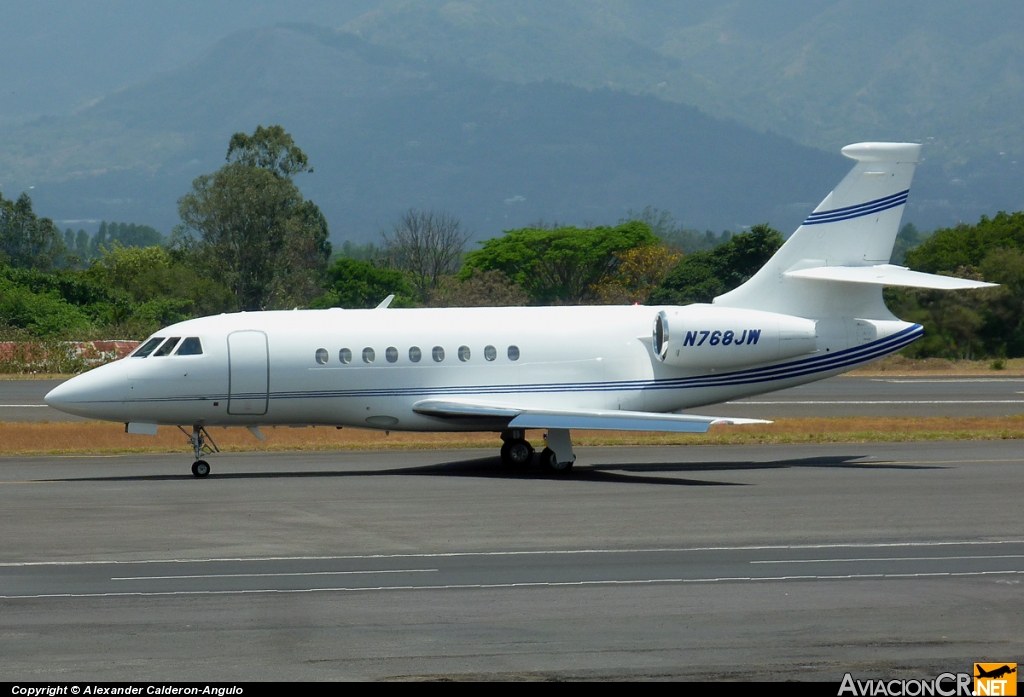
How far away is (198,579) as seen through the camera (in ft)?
45.0

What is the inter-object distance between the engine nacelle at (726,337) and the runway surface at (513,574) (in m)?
2.41

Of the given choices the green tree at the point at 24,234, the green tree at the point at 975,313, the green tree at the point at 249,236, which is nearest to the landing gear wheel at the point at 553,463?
the green tree at the point at 975,313

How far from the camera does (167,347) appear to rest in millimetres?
23578

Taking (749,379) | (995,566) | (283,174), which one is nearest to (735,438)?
(749,379)

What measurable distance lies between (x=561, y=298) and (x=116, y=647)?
75.0 metres

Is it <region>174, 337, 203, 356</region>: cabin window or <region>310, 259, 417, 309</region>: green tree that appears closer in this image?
<region>174, 337, 203, 356</region>: cabin window

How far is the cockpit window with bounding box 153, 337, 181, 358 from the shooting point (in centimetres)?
2350

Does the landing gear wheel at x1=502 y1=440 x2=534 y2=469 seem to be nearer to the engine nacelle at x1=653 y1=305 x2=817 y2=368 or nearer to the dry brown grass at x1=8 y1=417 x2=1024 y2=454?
the engine nacelle at x1=653 y1=305 x2=817 y2=368

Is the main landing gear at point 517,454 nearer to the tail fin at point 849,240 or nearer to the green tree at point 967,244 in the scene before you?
the tail fin at point 849,240

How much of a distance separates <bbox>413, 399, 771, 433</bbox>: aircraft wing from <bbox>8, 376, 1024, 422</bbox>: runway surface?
1377 centimetres

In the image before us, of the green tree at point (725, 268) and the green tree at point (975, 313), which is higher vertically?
the green tree at point (725, 268)

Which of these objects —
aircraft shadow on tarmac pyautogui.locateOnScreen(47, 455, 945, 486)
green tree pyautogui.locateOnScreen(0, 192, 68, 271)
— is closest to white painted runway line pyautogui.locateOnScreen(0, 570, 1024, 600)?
aircraft shadow on tarmac pyautogui.locateOnScreen(47, 455, 945, 486)

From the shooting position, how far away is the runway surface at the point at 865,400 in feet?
123

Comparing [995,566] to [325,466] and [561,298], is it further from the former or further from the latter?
[561,298]
